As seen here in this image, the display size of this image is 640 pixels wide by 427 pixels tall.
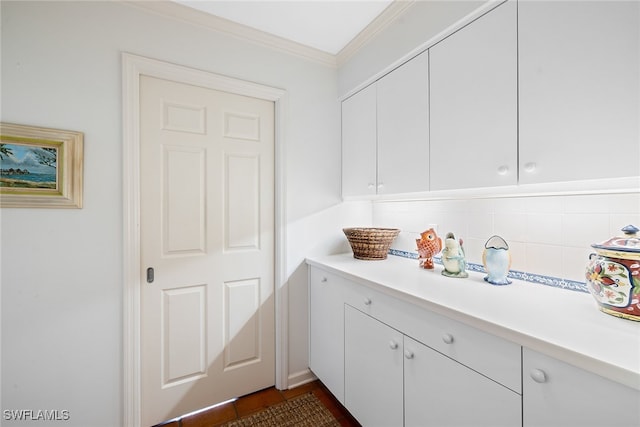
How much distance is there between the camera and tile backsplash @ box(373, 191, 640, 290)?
1.10 m

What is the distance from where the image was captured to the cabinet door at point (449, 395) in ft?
2.78

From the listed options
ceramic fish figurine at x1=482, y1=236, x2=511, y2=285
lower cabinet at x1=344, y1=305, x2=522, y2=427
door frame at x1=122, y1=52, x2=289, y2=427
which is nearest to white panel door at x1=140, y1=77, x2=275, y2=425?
door frame at x1=122, y1=52, x2=289, y2=427

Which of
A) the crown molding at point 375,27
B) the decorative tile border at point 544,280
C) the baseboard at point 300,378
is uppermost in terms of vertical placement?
the crown molding at point 375,27

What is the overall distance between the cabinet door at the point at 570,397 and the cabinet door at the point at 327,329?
96 cm

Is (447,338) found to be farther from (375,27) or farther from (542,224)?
(375,27)

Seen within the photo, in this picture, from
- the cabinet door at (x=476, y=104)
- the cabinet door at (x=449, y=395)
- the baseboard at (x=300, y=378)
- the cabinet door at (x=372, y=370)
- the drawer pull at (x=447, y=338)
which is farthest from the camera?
the baseboard at (x=300, y=378)

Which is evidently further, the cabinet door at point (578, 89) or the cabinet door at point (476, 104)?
the cabinet door at point (476, 104)

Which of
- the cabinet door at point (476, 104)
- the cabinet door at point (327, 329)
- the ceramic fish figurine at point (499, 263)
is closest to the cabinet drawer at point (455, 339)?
the cabinet door at point (327, 329)

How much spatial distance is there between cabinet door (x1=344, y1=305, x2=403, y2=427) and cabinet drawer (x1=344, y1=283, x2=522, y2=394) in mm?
80

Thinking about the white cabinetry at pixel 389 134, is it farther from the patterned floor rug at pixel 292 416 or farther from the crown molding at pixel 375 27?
the patterned floor rug at pixel 292 416

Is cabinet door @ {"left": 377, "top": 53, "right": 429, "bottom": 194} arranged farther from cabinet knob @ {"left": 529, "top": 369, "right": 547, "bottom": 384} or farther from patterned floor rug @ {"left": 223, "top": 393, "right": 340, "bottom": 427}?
patterned floor rug @ {"left": 223, "top": 393, "right": 340, "bottom": 427}

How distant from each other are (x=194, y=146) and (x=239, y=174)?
12.5 inches

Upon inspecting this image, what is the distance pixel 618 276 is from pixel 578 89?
2.06 feet

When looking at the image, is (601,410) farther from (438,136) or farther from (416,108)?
(416,108)
